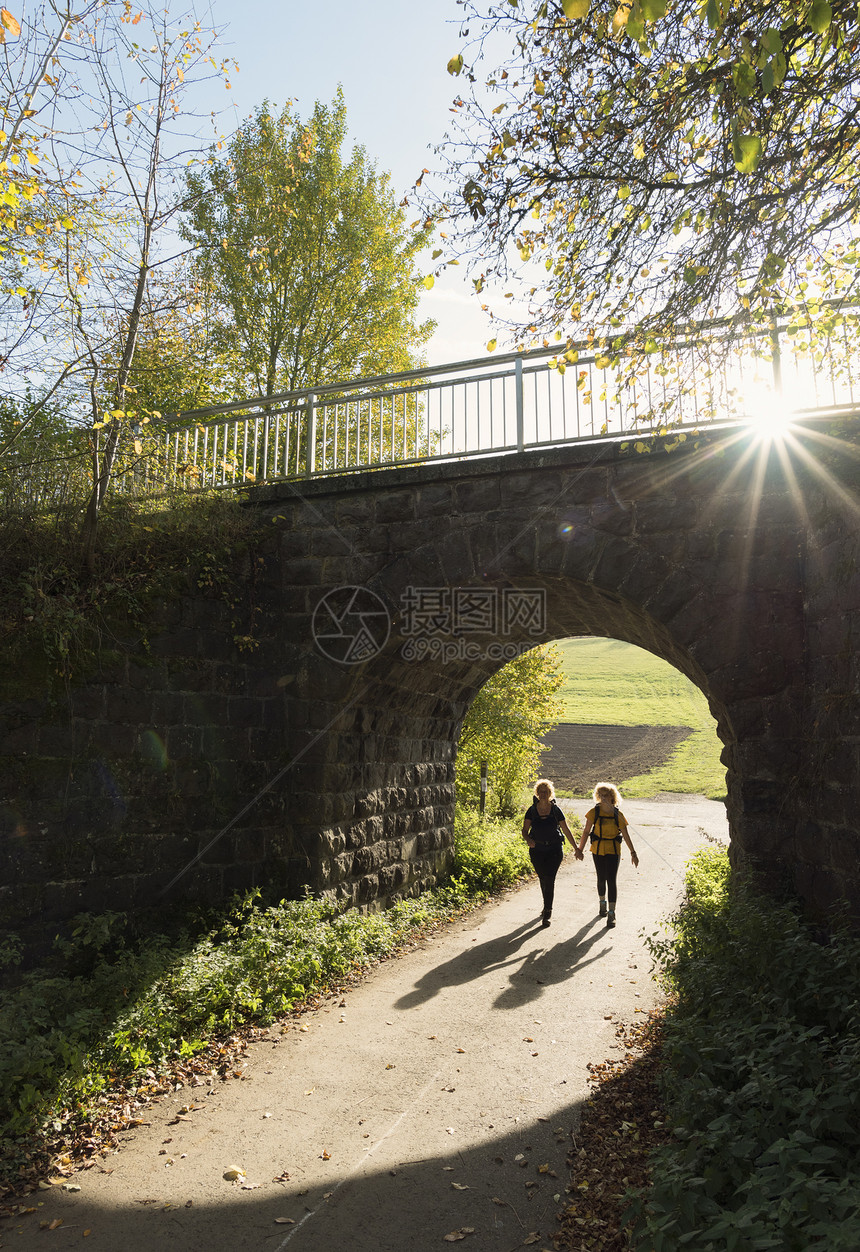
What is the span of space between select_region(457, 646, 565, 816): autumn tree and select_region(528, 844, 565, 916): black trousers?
18.4ft

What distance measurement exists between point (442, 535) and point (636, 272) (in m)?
3.23

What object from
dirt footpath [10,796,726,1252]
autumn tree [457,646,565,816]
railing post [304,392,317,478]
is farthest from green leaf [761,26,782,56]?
autumn tree [457,646,565,816]

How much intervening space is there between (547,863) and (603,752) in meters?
28.7

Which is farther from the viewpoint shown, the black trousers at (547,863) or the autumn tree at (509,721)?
the autumn tree at (509,721)

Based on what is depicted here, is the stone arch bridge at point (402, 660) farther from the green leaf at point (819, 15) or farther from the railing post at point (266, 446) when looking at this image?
the green leaf at point (819, 15)

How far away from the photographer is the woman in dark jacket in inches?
358

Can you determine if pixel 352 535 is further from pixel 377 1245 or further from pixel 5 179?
pixel 377 1245

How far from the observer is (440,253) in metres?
5.09

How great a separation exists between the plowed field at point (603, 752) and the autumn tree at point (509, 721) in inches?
481

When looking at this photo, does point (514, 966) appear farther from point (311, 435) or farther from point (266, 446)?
point (266, 446)

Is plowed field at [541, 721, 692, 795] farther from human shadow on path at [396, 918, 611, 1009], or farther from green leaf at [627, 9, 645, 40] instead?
green leaf at [627, 9, 645, 40]

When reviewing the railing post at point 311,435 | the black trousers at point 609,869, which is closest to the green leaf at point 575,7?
the railing post at point 311,435

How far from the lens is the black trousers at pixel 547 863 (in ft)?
29.9

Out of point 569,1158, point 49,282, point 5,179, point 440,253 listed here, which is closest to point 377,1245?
point 569,1158
